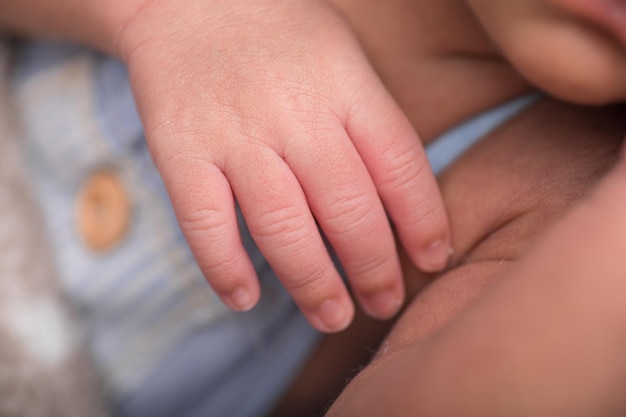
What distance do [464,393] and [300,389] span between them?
0.49 meters

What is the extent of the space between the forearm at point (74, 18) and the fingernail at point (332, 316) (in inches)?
15.1

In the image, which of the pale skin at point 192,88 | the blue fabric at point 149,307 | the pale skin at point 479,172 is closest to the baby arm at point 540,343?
the pale skin at point 479,172

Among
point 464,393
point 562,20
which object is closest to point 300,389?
point 464,393

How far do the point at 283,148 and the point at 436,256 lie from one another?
211 millimetres

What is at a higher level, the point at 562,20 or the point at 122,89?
the point at 122,89

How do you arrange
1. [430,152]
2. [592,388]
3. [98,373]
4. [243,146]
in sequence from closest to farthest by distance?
[592,388]
[243,146]
[430,152]
[98,373]

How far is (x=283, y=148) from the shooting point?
65 centimetres

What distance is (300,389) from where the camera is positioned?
0.94 m

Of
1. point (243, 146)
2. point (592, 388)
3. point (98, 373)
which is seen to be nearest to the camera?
point (592, 388)

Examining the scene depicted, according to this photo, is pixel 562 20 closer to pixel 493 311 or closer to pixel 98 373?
pixel 493 311

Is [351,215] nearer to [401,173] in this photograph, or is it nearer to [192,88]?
[401,173]

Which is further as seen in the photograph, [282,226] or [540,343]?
[282,226]

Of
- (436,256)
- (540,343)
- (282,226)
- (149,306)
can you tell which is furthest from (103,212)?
(540,343)

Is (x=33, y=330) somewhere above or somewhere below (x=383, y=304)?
above
